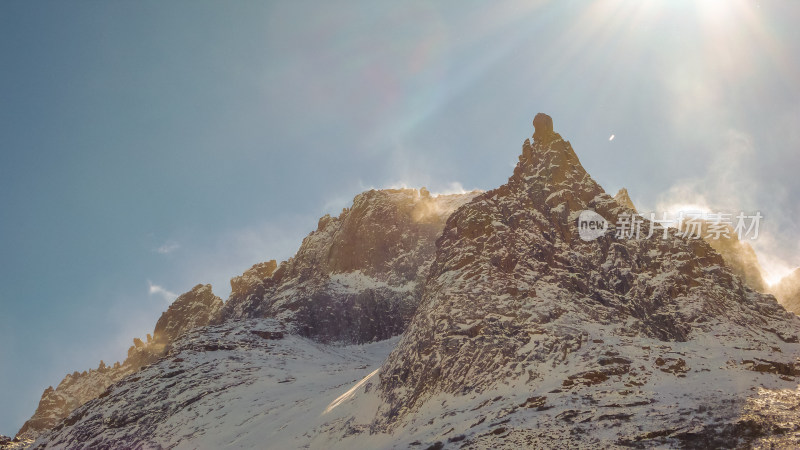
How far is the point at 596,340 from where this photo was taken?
41.1 m

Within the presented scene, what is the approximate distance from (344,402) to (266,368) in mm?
30543

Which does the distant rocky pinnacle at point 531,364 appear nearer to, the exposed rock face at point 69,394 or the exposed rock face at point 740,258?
the exposed rock face at point 740,258

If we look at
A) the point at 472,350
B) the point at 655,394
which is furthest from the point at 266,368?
the point at 655,394

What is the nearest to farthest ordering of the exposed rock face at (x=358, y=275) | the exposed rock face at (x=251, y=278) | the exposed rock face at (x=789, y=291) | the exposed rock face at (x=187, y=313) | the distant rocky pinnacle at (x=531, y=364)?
the distant rocky pinnacle at (x=531, y=364), the exposed rock face at (x=789, y=291), the exposed rock face at (x=358, y=275), the exposed rock face at (x=251, y=278), the exposed rock face at (x=187, y=313)

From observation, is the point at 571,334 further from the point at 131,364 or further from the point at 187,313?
the point at 131,364

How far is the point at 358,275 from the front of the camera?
4705 inches

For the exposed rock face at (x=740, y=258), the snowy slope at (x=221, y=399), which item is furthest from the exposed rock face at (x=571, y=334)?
the exposed rock face at (x=740, y=258)

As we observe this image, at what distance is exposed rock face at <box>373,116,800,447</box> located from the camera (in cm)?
3194

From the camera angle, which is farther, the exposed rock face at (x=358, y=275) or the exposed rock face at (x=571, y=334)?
the exposed rock face at (x=358, y=275)

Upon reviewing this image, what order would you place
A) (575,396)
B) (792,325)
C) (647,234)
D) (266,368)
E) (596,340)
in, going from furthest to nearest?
1. (266,368)
2. (647,234)
3. (792,325)
4. (596,340)
5. (575,396)

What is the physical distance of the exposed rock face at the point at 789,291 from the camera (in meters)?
72.6

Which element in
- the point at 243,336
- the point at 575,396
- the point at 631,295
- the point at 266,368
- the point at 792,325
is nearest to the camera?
the point at 575,396

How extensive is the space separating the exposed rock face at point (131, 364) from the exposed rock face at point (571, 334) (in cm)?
10098

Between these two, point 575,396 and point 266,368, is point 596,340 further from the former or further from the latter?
point 266,368
